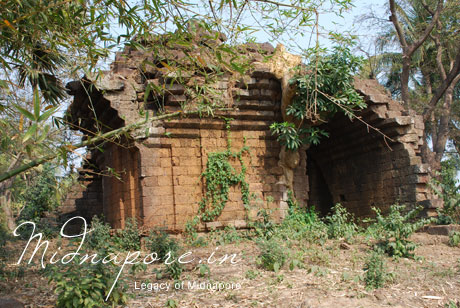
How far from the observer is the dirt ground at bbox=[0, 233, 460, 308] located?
16.8ft

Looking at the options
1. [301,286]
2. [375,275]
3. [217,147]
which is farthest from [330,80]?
[301,286]

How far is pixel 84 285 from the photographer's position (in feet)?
14.7

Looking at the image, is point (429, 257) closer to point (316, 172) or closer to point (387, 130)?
point (387, 130)

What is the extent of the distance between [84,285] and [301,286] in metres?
2.61

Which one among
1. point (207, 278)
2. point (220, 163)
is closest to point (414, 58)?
point (220, 163)

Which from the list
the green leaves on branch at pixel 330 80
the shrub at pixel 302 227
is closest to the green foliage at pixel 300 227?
the shrub at pixel 302 227

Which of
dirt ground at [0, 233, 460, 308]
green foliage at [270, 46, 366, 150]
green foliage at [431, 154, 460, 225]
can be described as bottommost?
dirt ground at [0, 233, 460, 308]

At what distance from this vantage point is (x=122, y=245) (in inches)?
337

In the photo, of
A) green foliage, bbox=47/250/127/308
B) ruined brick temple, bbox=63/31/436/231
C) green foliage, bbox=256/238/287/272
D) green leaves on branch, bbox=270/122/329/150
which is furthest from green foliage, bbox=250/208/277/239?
green foliage, bbox=47/250/127/308

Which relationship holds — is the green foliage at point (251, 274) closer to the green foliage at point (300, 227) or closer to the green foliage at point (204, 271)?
the green foliage at point (204, 271)

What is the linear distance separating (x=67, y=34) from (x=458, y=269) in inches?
247

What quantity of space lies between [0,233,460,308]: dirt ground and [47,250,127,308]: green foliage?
0.90 ft

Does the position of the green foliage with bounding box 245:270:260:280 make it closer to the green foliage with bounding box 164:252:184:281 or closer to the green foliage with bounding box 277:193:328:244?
the green foliage with bounding box 164:252:184:281

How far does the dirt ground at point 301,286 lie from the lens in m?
5.13
